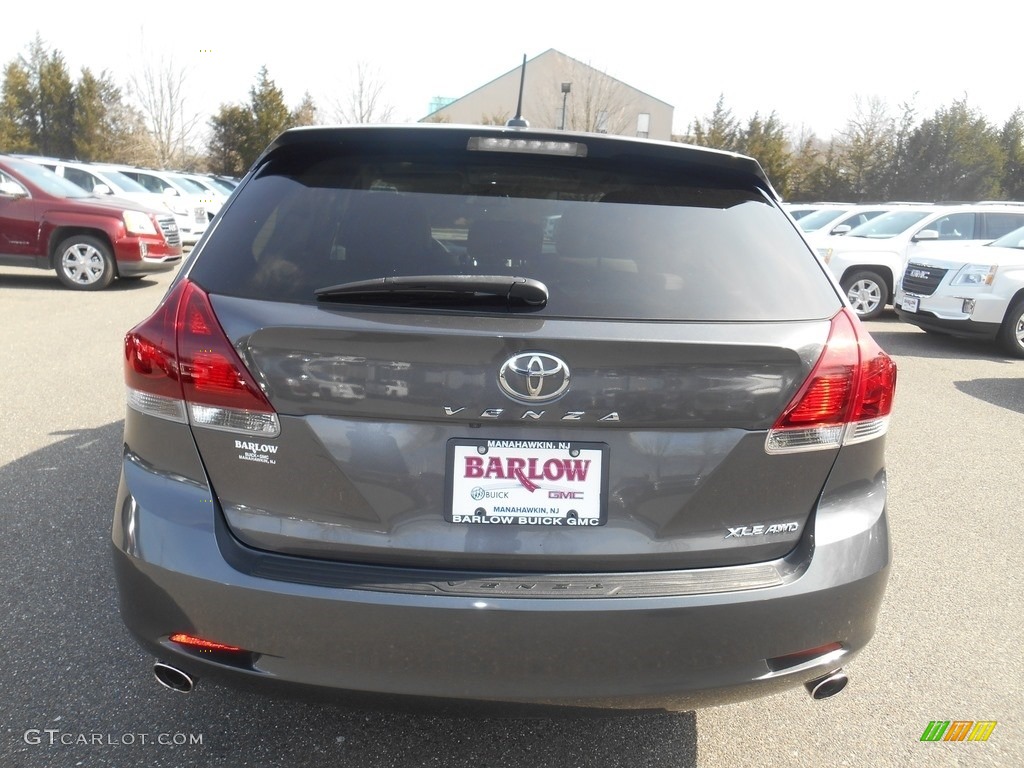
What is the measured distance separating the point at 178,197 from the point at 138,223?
7.35 meters

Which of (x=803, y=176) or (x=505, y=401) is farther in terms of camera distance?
(x=803, y=176)

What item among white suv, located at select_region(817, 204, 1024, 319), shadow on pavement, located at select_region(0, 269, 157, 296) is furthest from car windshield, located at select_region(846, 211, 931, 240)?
shadow on pavement, located at select_region(0, 269, 157, 296)

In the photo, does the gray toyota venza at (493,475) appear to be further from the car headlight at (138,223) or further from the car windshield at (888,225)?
the car windshield at (888,225)

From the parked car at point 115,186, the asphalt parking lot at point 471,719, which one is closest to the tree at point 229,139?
the parked car at point 115,186

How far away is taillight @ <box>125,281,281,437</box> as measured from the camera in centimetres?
204

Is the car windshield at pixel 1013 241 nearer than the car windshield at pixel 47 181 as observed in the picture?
Yes

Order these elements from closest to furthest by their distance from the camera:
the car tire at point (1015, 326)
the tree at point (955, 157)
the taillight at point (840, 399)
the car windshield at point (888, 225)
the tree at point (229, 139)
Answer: the taillight at point (840, 399) < the car tire at point (1015, 326) < the car windshield at point (888, 225) < the tree at point (955, 157) < the tree at point (229, 139)

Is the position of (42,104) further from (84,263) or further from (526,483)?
(526,483)

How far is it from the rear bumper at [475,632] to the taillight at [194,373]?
0.20m

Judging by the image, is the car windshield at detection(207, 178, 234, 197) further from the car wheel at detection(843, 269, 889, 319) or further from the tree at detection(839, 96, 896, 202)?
the tree at detection(839, 96, 896, 202)

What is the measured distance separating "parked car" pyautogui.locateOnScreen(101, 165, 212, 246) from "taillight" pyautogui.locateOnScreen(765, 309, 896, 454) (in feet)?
60.7

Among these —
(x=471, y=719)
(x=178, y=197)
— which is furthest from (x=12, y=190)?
(x=471, y=719)

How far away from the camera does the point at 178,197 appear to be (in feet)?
63.3

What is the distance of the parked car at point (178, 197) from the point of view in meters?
18.9
